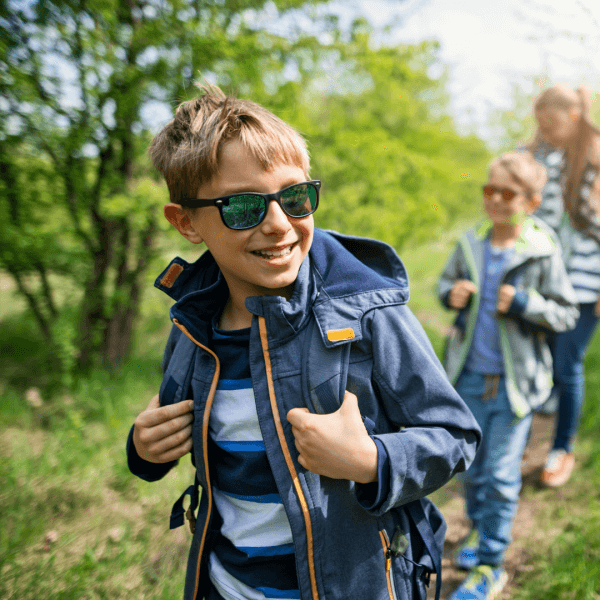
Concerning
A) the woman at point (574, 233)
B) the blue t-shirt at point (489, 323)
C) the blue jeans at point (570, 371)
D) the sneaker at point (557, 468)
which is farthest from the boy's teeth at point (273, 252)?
the sneaker at point (557, 468)

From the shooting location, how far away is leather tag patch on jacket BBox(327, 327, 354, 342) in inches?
46.4

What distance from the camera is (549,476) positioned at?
3355 millimetres

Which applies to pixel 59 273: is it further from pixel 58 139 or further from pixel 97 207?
pixel 58 139

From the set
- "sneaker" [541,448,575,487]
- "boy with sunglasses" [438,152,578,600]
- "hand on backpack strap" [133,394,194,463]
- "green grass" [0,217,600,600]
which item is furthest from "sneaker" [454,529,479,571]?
"hand on backpack strap" [133,394,194,463]

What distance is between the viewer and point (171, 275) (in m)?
1.52

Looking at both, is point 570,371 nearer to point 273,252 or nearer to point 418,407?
point 418,407

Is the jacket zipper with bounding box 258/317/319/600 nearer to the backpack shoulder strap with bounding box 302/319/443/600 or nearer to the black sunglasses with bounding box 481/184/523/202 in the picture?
the backpack shoulder strap with bounding box 302/319/443/600

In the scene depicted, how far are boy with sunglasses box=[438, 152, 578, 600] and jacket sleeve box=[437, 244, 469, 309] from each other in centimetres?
5

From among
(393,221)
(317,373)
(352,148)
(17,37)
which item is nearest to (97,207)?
(17,37)

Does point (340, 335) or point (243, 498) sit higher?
point (340, 335)

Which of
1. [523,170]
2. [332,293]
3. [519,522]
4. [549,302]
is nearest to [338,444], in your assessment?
[332,293]

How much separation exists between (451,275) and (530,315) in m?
0.59

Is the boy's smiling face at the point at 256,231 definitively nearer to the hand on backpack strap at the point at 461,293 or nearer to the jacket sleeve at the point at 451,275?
the hand on backpack strap at the point at 461,293

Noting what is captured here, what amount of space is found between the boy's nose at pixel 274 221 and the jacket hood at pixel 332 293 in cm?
15
